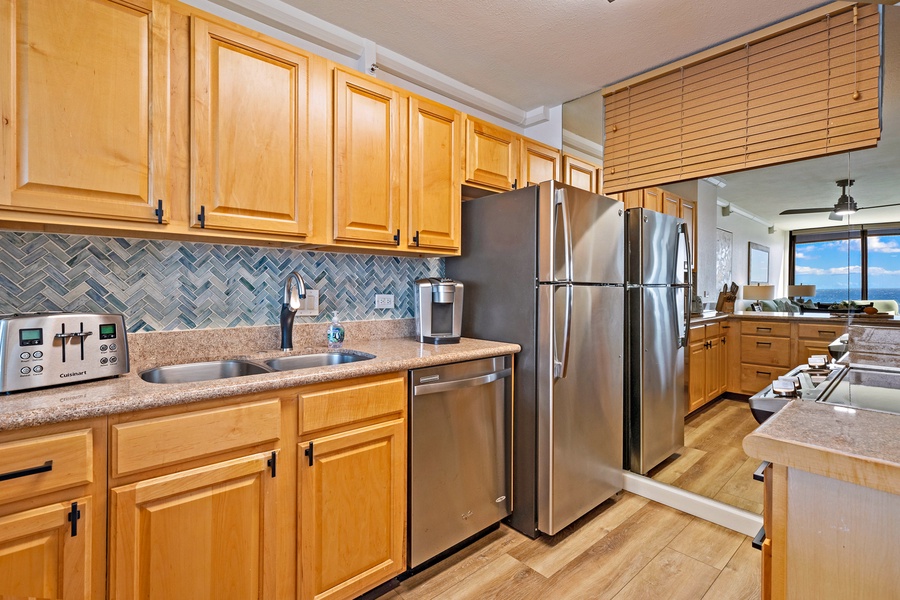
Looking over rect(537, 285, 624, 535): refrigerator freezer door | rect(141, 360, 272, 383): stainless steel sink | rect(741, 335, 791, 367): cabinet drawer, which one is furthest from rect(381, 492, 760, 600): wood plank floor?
rect(141, 360, 272, 383): stainless steel sink

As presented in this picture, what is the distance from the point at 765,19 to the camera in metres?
2.16

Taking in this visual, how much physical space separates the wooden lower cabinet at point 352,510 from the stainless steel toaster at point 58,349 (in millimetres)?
698

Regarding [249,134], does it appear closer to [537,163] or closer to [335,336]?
[335,336]

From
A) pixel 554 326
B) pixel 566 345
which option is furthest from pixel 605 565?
pixel 554 326

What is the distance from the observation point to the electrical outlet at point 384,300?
8.19 feet

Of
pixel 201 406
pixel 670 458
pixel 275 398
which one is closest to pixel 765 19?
pixel 670 458

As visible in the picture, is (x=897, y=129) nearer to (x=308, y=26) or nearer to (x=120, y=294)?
(x=308, y=26)

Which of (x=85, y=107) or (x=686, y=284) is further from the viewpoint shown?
(x=686, y=284)

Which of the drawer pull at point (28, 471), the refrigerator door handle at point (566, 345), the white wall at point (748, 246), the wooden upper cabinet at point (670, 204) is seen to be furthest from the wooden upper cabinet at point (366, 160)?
the white wall at point (748, 246)

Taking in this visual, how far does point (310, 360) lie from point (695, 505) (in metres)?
2.23

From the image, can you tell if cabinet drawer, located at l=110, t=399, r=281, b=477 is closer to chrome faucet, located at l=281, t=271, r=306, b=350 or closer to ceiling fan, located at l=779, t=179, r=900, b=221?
chrome faucet, located at l=281, t=271, r=306, b=350

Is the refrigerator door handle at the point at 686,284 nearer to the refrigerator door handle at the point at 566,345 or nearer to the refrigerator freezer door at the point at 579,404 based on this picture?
the refrigerator freezer door at the point at 579,404

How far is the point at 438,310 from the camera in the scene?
235cm

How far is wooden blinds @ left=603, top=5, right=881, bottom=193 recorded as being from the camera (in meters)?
1.94
